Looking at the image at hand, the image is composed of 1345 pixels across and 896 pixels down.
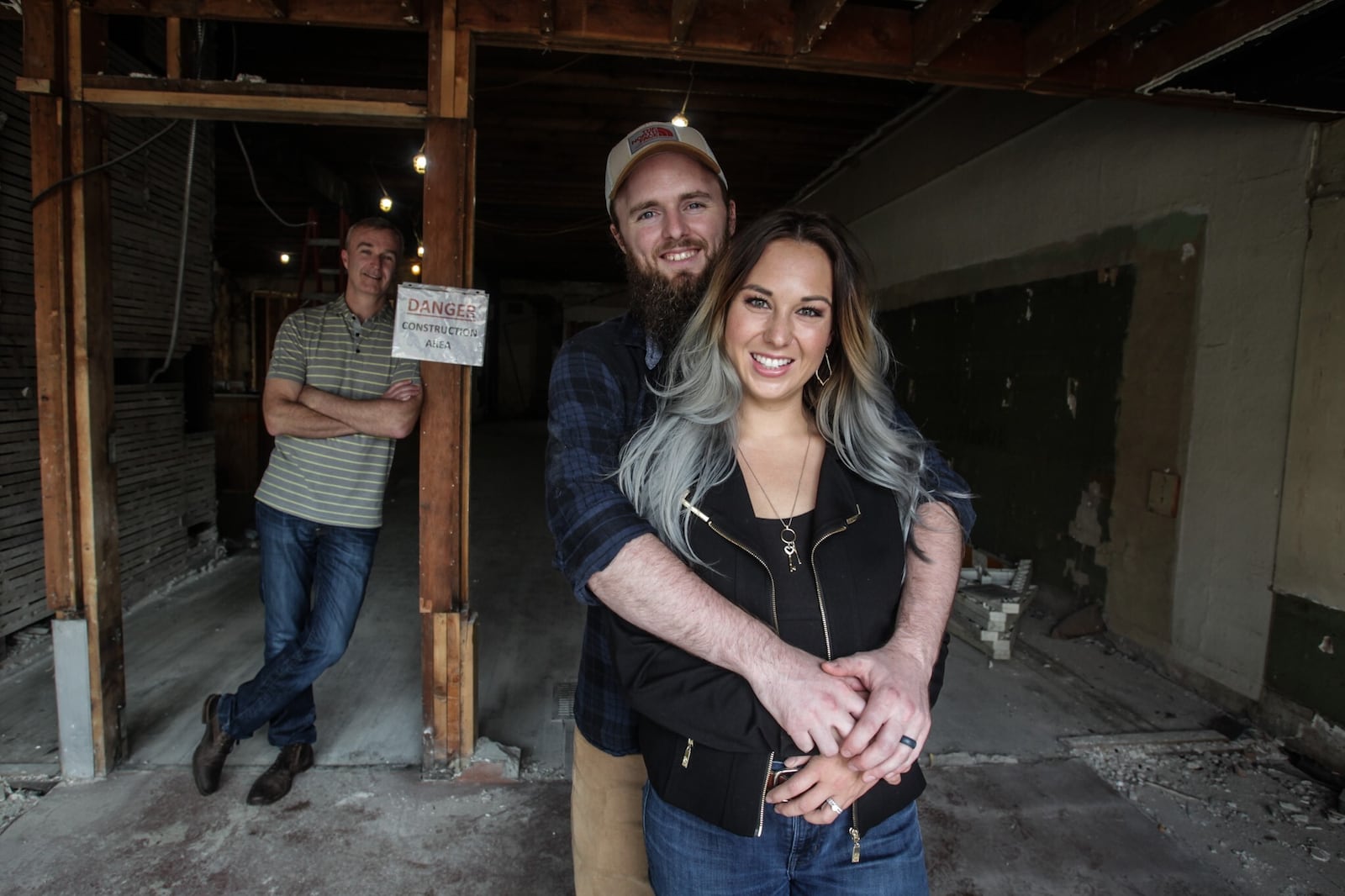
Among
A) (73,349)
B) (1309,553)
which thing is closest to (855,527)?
(73,349)

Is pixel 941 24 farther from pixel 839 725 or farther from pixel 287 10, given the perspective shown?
pixel 839 725

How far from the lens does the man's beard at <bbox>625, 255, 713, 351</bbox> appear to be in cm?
149

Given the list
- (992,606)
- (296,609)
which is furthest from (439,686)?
(992,606)

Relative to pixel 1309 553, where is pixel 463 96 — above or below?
above

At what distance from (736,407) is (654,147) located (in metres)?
0.68

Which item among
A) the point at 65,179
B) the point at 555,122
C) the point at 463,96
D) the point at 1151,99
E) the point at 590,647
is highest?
the point at 555,122

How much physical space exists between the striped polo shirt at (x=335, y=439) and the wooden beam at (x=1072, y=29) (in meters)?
2.45

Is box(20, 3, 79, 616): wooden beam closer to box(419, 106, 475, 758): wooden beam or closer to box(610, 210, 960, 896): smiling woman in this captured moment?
box(419, 106, 475, 758): wooden beam

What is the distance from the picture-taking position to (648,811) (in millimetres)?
1243

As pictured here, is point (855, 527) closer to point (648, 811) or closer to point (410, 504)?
point (648, 811)

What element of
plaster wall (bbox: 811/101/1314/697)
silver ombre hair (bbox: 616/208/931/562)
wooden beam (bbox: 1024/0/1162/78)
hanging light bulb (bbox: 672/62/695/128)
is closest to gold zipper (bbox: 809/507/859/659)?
silver ombre hair (bbox: 616/208/931/562)

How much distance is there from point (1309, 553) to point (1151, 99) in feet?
6.24

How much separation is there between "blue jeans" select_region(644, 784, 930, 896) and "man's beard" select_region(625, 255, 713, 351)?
882 mm

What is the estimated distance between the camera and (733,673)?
1.09 m
